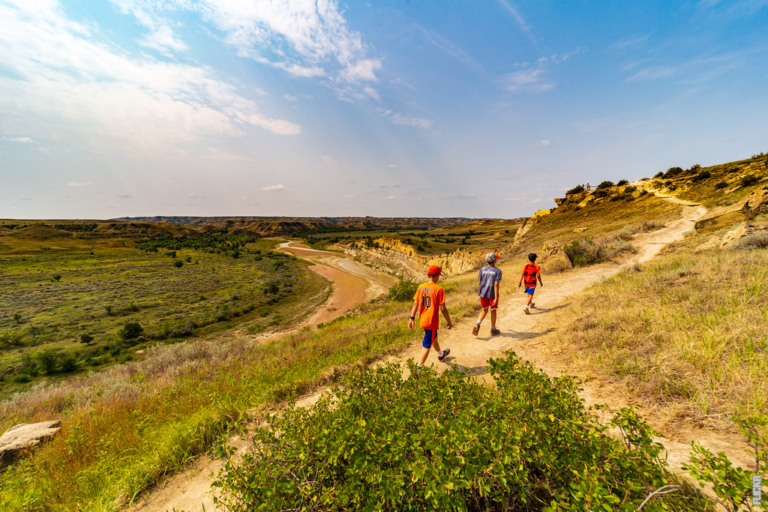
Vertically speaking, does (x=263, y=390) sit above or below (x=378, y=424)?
below

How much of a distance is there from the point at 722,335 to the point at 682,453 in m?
2.54

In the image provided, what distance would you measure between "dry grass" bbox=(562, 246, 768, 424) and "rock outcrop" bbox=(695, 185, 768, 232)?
1209 cm

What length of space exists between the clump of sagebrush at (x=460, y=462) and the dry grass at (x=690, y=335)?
6.46ft

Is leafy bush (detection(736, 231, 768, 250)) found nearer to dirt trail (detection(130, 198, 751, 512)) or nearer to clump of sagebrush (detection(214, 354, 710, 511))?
dirt trail (detection(130, 198, 751, 512))

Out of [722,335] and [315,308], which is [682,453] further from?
[315,308]

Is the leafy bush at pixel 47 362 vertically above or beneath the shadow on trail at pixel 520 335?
beneath

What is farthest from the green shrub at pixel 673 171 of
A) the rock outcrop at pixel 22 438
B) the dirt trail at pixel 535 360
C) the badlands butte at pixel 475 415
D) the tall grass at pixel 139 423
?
the rock outcrop at pixel 22 438

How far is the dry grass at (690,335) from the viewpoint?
3227mm

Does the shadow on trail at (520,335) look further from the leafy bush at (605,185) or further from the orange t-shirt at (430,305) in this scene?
the leafy bush at (605,185)

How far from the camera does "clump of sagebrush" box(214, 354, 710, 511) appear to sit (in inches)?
70.9

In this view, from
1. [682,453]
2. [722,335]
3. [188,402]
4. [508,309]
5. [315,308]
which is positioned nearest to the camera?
[682,453]

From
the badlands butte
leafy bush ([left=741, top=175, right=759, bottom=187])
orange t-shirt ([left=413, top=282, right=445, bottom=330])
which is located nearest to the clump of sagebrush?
the badlands butte

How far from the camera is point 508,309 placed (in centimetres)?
918

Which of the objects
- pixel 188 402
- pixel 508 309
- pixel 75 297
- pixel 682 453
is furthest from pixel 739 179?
pixel 75 297
